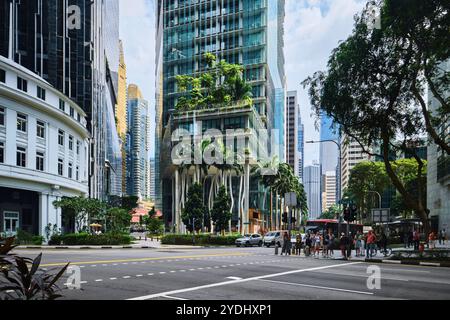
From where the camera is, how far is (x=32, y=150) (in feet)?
145

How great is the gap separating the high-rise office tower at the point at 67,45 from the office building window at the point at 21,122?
43.2ft

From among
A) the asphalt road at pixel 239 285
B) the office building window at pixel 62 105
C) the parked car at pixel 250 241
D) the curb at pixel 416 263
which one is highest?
the office building window at pixel 62 105

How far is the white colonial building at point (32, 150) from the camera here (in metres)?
41.1

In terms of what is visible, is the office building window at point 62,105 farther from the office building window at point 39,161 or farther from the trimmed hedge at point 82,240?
the trimmed hedge at point 82,240

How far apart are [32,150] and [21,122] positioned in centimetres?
300

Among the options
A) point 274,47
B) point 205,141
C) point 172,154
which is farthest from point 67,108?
point 274,47

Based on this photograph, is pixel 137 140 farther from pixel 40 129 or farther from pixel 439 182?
pixel 439 182

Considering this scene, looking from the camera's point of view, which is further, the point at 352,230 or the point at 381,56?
the point at 352,230

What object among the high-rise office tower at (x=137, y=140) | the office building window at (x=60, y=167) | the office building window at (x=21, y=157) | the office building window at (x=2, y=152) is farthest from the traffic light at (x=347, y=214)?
the high-rise office tower at (x=137, y=140)

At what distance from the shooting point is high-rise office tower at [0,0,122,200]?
58125 mm

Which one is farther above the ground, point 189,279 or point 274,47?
point 274,47

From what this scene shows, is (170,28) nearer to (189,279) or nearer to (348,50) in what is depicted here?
(348,50)
